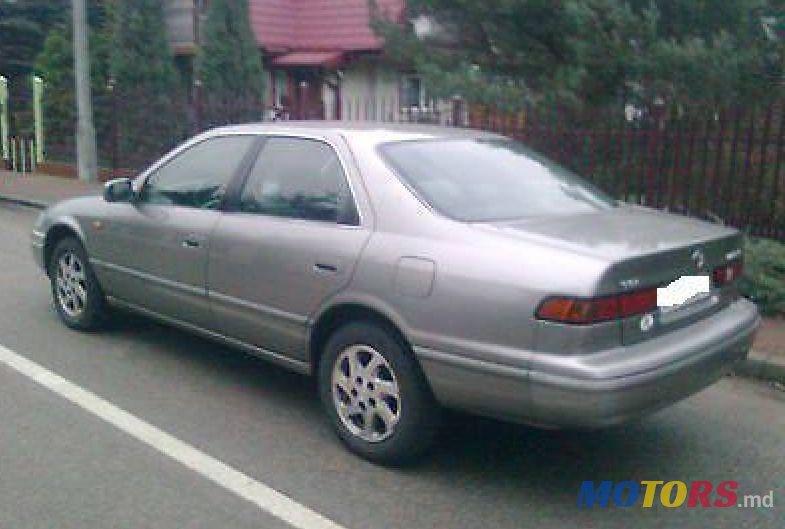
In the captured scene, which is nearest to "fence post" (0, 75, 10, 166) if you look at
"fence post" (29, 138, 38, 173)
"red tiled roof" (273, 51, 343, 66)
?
"fence post" (29, 138, 38, 173)

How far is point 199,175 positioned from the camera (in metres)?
4.71

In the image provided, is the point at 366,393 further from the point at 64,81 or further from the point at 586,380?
the point at 64,81

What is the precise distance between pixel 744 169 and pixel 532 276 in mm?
4510

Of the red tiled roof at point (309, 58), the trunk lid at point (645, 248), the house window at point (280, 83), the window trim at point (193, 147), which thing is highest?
the red tiled roof at point (309, 58)

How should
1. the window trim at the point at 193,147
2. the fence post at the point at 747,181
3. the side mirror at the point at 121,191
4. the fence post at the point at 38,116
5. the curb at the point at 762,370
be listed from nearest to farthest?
the window trim at the point at 193,147 → the curb at the point at 762,370 → the side mirror at the point at 121,191 → the fence post at the point at 747,181 → the fence post at the point at 38,116

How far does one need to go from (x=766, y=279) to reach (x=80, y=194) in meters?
10.8

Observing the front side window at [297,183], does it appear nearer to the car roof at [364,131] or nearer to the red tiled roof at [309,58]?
the car roof at [364,131]

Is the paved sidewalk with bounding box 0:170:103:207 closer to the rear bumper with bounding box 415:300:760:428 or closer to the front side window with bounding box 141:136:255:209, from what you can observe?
the front side window with bounding box 141:136:255:209

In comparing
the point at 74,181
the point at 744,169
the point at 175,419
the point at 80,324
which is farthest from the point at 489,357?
the point at 74,181

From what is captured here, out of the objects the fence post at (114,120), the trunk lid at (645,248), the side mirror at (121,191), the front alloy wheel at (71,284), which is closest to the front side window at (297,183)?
the trunk lid at (645,248)

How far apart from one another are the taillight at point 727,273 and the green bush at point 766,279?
2.23 meters

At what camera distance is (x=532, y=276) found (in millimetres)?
3100

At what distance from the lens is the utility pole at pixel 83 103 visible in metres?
13.3

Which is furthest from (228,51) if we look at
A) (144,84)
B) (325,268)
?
(325,268)
